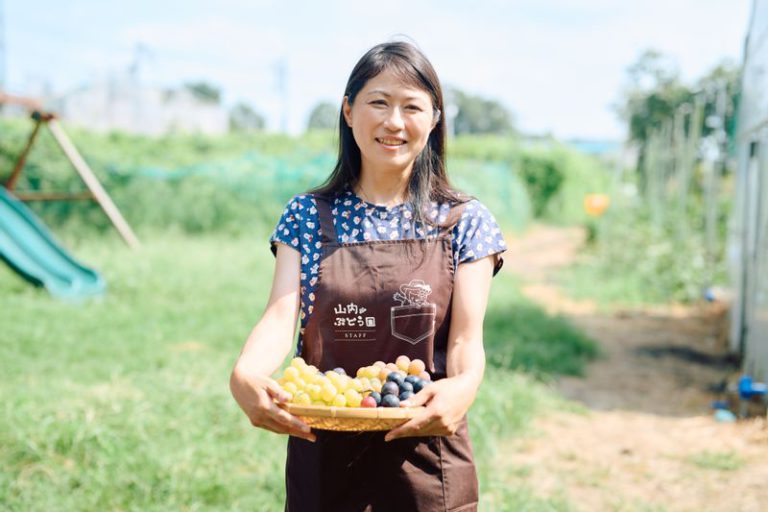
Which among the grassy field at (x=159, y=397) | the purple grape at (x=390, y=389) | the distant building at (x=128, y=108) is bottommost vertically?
the grassy field at (x=159, y=397)

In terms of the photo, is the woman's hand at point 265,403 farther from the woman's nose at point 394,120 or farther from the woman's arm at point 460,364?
the woman's nose at point 394,120

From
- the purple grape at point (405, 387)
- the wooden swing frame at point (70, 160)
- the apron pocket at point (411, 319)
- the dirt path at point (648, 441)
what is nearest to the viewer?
the purple grape at point (405, 387)

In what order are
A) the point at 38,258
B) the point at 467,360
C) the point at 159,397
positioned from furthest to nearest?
1. the point at 38,258
2. the point at 159,397
3. the point at 467,360

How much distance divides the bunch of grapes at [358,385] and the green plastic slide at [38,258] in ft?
20.8

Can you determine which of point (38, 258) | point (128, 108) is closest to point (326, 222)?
point (38, 258)

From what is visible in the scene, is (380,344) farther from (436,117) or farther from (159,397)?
(159,397)

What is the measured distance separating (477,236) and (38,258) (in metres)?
7.60

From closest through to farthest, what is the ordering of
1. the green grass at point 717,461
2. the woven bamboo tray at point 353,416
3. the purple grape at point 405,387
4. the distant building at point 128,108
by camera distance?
the woven bamboo tray at point 353,416
the purple grape at point 405,387
the green grass at point 717,461
the distant building at point 128,108

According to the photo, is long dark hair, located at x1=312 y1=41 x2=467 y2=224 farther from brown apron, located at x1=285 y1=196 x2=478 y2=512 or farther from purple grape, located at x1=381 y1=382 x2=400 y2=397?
purple grape, located at x1=381 y1=382 x2=400 y2=397

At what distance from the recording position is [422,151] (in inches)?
72.9

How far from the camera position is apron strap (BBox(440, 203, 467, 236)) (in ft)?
5.77

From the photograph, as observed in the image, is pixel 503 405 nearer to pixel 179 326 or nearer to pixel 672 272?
pixel 179 326

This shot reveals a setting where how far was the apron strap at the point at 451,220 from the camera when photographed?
176 cm

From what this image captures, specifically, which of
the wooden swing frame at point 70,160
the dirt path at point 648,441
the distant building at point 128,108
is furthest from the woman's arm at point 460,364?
the distant building at point 128,108
